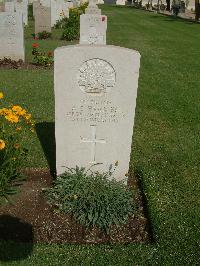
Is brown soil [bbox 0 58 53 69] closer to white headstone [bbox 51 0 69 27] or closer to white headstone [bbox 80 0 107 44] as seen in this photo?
white headstone [bbox 80 0 107 44]

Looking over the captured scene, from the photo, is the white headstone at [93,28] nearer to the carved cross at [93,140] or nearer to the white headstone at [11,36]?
the white headstone at [11,36]

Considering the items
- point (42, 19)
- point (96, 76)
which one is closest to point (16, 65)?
point (42, 19)

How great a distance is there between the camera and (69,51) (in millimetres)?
3994

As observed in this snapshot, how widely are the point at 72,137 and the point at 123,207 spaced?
1012 mm

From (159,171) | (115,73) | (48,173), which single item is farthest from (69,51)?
(159,171)

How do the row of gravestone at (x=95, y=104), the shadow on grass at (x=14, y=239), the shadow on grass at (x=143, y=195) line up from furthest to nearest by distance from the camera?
the shadow on grass at (x=143, y=195) → the row of gravestone at (x=95, y=104) → the shadow on grass at (x=14, y=239)

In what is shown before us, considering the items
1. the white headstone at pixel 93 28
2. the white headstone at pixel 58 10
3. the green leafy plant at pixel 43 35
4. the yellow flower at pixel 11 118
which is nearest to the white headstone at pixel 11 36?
the white headstone at pixel 93 28

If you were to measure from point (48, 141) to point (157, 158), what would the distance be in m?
1.81

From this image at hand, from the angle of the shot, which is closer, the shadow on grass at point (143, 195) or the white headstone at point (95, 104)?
the white headstone at point (95, 104)

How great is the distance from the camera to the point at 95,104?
4297 mm

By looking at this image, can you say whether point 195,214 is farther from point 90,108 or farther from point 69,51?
point 69,51

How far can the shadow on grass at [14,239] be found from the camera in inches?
151

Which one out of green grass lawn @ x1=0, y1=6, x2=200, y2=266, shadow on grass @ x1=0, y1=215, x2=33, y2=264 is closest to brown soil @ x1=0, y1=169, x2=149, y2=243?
shadow on grass @ x1=0, y1=215, x2=33, y2=264

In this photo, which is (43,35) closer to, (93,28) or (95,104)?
(93,28)
